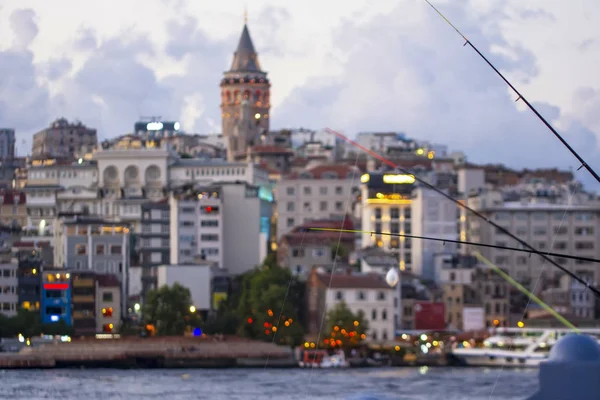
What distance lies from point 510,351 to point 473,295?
914cm

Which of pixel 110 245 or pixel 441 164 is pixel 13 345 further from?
pixel 441 164

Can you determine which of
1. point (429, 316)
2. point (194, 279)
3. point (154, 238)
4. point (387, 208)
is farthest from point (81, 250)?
point (429, 316)

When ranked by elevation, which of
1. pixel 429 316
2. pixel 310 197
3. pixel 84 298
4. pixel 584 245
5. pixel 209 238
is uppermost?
pixel 310 197

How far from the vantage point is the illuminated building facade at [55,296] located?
2356 inches

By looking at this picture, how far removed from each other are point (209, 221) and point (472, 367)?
57.2 feet

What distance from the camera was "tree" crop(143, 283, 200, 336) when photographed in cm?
5728

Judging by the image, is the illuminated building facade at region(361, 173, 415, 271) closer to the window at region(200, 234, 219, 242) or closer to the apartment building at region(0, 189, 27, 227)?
the window at region(200, 234, 219, 242)

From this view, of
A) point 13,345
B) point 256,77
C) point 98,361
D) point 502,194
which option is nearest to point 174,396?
point 98,361

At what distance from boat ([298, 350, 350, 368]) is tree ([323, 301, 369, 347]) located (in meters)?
1.09

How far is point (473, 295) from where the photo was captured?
63.5 m

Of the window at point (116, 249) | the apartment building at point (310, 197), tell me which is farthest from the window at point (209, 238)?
the apartment building at point (310, 197)

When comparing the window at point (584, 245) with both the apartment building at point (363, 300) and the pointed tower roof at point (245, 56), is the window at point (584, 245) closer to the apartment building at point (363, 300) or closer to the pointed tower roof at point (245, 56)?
the apartment building at point (363, 300)

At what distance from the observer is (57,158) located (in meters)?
87.8

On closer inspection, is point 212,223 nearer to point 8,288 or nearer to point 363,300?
point 8,288
